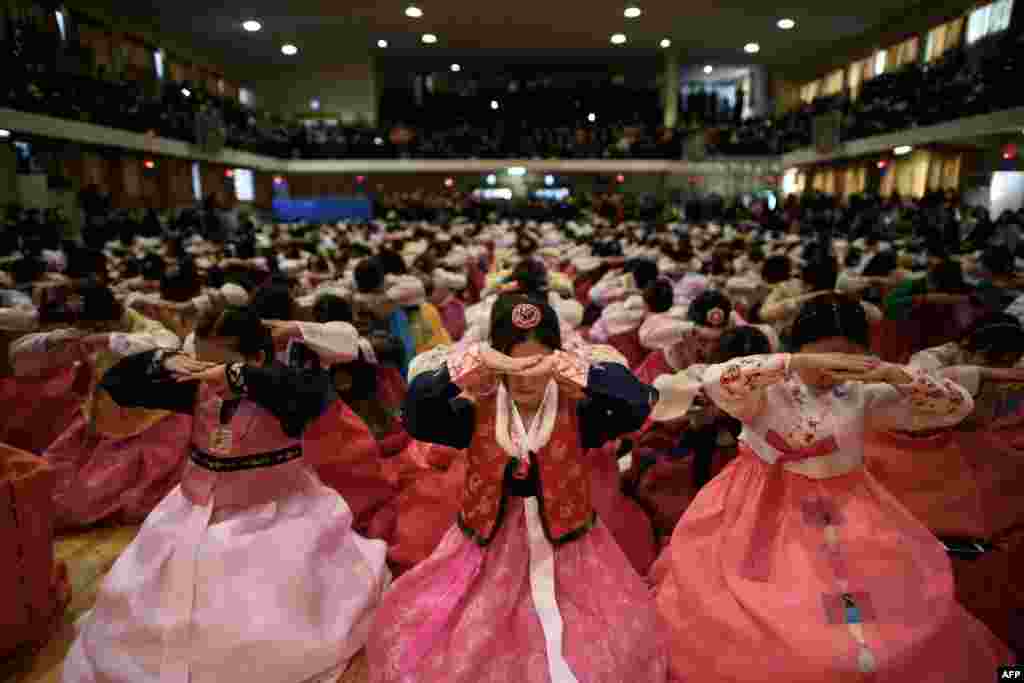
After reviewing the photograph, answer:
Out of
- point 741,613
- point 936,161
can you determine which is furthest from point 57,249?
point 936,161

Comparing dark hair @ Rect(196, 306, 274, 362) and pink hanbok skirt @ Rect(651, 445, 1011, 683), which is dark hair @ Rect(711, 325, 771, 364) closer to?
pink hanbok skirt @ Rect(651, 445, 1011, 683)

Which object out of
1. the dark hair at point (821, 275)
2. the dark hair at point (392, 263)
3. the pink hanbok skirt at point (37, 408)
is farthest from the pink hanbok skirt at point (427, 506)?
the dark hair at point (821, 275)

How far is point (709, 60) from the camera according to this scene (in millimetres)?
25359

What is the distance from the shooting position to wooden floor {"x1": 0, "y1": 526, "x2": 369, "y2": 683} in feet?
7.65

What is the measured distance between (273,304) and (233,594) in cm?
133

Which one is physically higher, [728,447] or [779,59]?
[779,59]

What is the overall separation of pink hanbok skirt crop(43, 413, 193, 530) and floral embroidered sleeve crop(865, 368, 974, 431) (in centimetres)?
302

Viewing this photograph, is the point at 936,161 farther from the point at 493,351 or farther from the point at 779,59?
the point at 779,59

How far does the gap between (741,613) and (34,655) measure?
2.30m

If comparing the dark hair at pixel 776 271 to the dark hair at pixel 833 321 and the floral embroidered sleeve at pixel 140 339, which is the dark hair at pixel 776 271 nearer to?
the dark hair at pixel 833 321

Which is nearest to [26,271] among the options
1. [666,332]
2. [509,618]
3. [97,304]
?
[97,304]

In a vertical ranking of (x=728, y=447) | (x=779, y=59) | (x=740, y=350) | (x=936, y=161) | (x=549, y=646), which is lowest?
(x=549, y=646)

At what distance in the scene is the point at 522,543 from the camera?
2.17 m

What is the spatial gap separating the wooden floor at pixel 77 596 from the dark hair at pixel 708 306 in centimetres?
209
